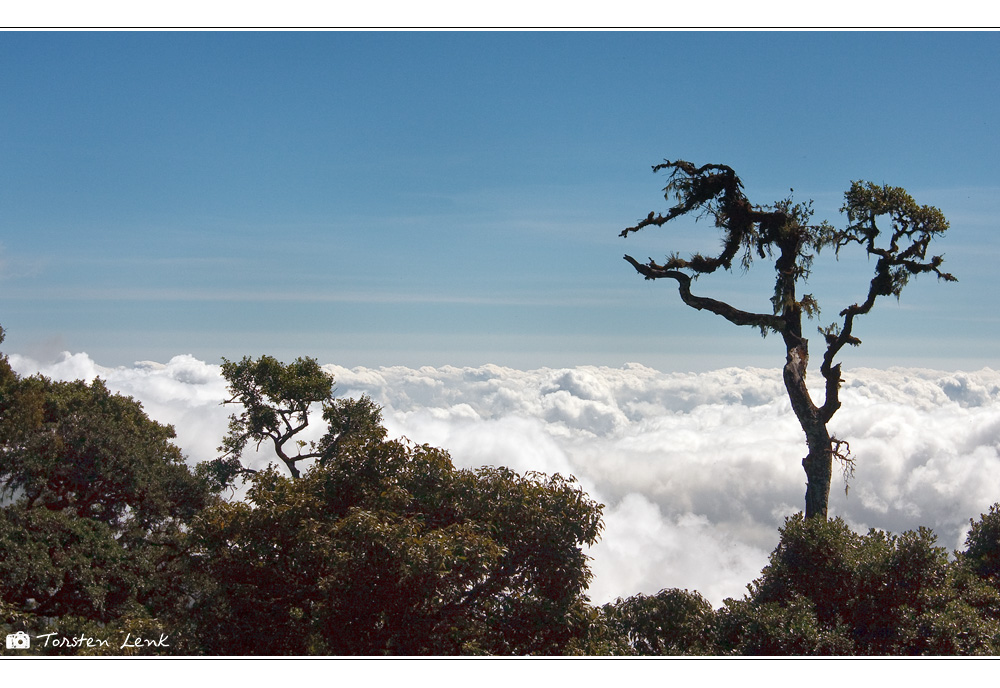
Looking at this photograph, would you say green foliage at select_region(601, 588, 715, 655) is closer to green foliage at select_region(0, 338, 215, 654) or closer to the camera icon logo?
the camera icon logo

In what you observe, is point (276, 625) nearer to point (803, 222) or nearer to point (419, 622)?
point (419, 622)

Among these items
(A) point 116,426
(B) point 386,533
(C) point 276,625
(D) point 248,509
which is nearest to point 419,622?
(B) point 386,533

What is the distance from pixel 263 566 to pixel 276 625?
1.07 meters

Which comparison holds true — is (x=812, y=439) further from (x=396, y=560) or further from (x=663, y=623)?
(x=396, y=560)

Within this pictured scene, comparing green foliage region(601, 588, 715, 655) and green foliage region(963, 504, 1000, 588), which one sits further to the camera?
green foliage region(963, 504, 1000, 588)

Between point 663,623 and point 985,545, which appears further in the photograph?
point 985,545

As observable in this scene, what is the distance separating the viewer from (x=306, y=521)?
1297 cm

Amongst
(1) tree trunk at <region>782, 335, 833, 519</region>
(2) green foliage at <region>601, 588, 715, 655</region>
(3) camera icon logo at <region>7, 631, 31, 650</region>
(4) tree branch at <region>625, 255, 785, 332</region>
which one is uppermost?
(4) tree branch at <region>625, 255, 785, 332</region>

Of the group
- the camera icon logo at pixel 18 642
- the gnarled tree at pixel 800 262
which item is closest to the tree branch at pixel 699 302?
the gnarled tree at pixel 800 262

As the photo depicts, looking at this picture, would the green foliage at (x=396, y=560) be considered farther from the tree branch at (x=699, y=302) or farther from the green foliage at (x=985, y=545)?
the green foliage at (x=985, y=545)

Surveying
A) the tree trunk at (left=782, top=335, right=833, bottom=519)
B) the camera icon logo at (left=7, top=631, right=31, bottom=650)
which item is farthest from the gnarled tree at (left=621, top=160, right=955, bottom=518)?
the camera icon logo at (left=7, top=631, right=31, bottom=650)

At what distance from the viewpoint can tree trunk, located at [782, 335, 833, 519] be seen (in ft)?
50.7

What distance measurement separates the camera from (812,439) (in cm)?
1562

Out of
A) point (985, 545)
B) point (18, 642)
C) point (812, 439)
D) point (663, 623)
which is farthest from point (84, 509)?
point (985, 545)
